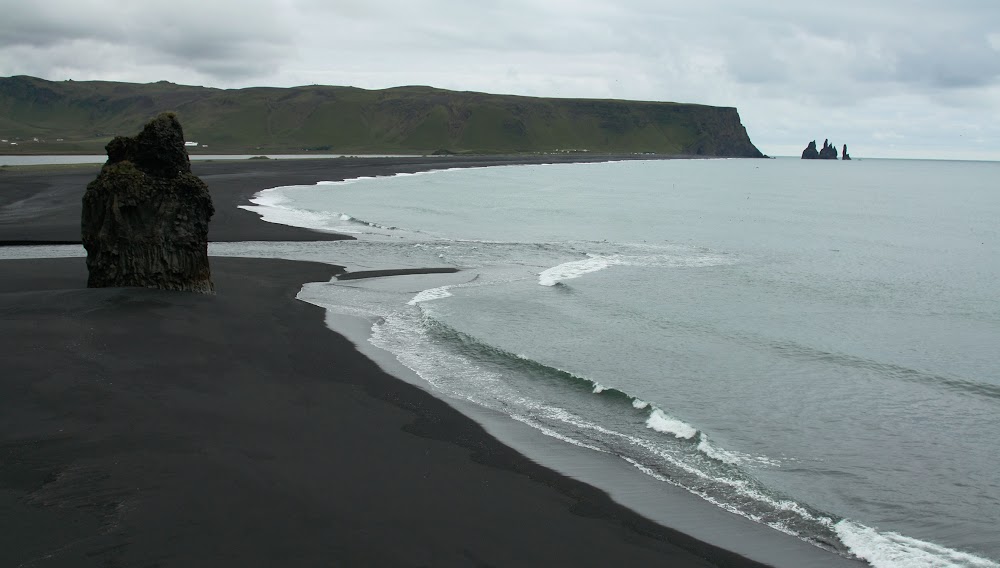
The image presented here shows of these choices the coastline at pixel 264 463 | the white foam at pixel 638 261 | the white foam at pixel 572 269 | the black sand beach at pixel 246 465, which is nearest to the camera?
the black sand beach at pixel 246 465

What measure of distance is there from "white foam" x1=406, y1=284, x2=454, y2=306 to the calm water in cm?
10

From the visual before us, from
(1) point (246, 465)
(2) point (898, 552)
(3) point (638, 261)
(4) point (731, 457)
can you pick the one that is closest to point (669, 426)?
(4) point (731, 457)

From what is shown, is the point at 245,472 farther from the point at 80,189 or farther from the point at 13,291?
the point at 80,189

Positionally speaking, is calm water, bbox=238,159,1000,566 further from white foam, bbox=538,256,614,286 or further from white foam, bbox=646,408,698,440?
white foam, bbox=538,256,614,286

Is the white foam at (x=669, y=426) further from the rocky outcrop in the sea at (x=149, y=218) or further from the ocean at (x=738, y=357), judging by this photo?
the rocky outcrop in the sea at (x=149, y=218)

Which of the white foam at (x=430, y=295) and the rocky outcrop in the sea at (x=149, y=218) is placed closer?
the rocky outcrop in the sea at (x=149, y=218)

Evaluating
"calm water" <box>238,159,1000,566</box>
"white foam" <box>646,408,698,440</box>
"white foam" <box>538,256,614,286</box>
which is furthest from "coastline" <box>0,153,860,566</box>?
"white foam" <box>538,256,614,286</box>

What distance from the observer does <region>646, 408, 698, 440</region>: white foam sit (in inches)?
498

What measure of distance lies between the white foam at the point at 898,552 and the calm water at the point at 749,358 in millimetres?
29

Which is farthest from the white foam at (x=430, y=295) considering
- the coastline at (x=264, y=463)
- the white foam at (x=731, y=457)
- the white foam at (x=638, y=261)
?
the white foam at (x=731, y=457)

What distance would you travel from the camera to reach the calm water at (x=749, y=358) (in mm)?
10836

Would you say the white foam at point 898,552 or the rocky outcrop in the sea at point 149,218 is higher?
the rocky outcrop in the sea at point 149,218

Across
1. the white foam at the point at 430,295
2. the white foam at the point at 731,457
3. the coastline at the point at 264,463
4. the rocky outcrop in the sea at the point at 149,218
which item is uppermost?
the rocky outcrop in the sea at the point at 149,218

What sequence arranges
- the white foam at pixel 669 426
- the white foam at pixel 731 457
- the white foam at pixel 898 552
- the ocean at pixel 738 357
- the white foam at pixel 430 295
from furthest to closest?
the white foam at pixel 430 295 → the white foam at pixel 669 426 → the white foam at pixel 731 457 → the ocean at pixel 738 357 → the white foam at pixel 898 552
